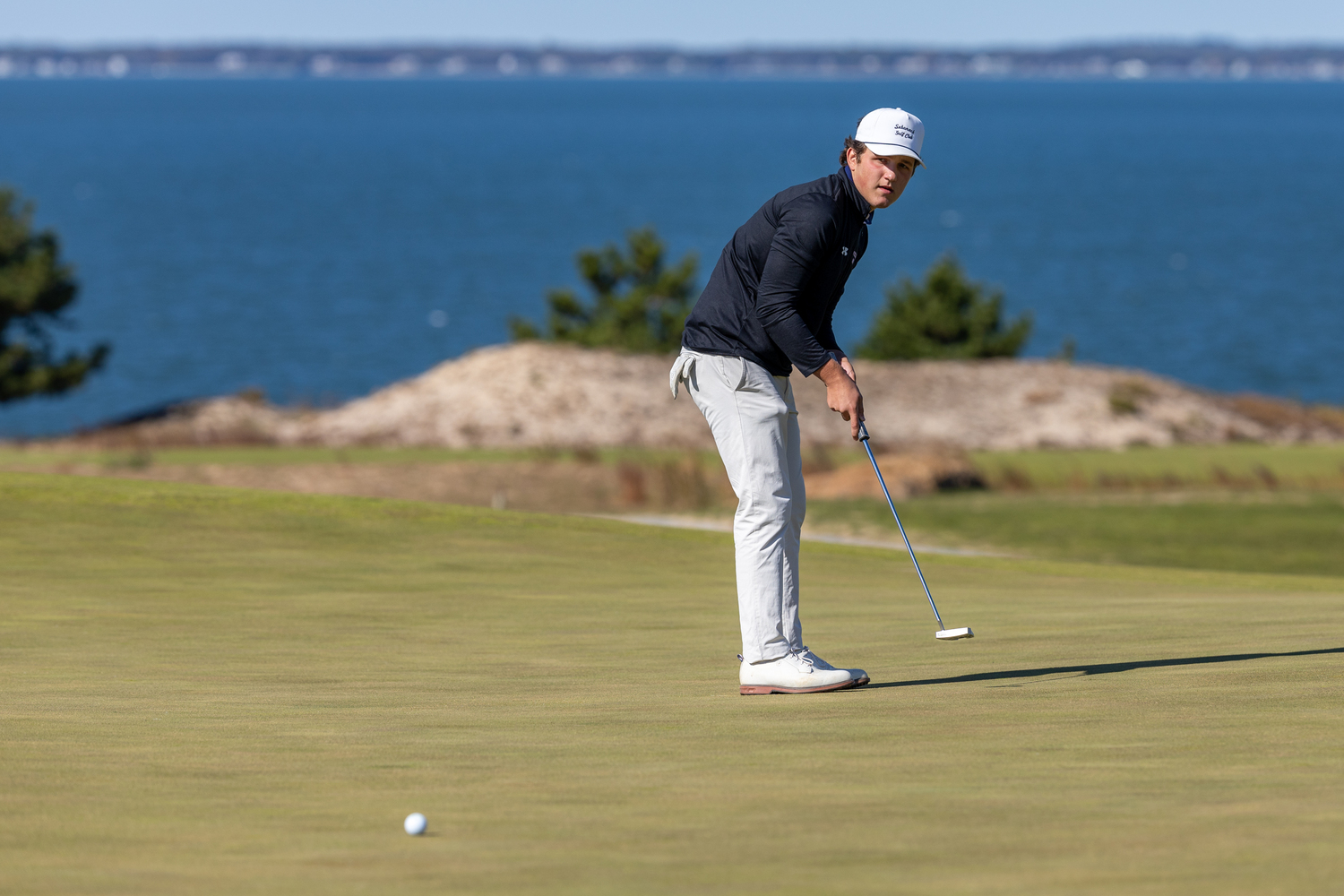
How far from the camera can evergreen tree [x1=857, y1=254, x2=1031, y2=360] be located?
34062 mm

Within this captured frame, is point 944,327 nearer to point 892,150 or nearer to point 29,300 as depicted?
point 29,300

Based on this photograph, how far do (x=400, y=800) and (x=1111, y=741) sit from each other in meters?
1.91

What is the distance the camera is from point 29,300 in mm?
34031

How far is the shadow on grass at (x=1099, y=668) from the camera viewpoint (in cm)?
604

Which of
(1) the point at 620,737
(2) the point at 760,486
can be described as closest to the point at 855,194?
(2) the point at 760,486

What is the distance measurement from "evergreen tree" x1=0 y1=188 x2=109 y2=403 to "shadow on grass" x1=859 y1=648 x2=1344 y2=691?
3110 cm

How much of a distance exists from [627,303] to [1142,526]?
65.5ft

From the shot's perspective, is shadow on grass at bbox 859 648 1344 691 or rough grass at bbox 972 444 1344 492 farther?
rough grass at bbox 972 444 1344 492

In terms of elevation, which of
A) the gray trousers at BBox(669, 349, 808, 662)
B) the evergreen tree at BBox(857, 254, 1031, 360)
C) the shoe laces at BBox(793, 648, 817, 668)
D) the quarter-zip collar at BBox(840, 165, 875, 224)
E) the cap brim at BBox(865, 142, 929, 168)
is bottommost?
the shoe laces at BBox(793, 648, 817, 668)

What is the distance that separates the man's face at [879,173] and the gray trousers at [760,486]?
0.71 meters

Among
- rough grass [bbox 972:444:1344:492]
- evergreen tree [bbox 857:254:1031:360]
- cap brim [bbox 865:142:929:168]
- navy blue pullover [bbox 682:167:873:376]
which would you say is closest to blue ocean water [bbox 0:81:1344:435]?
evergreen tree [bbox 857:254:1031:360]

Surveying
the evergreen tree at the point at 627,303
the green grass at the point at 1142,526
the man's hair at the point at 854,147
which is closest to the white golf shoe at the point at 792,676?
the man's hair at the point at 854,147

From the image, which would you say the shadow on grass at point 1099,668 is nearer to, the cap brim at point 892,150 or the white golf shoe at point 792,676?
the white golf shoe at point 792,676

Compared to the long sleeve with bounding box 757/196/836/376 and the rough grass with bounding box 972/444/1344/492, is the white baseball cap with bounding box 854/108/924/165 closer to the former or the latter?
the long sleeve with bounding box 757/196/836/376
